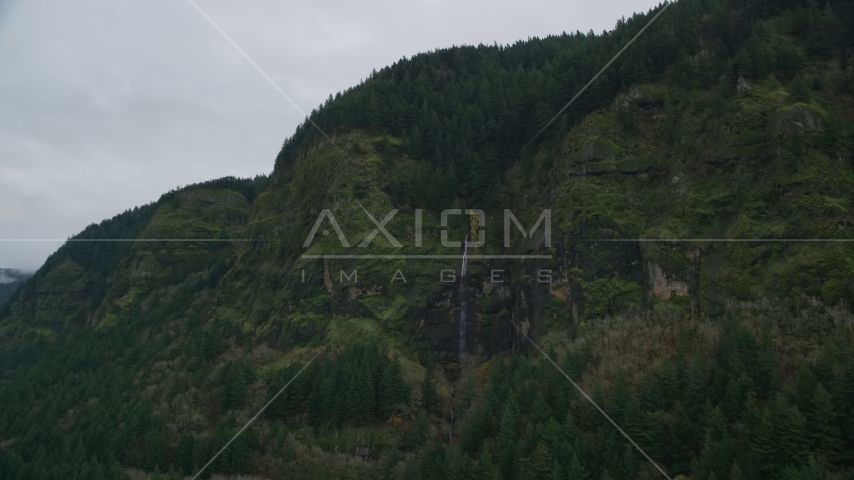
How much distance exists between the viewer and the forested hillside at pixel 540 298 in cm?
4222

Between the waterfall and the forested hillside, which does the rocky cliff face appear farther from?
the waterfall

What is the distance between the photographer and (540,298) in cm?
6144

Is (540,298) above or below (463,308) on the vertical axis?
above

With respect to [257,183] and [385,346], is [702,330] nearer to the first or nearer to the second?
[385,346]

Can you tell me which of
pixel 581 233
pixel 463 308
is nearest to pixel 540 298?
pixel 581 233

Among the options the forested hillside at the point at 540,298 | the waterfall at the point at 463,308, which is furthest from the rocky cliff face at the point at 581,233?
the waterfall at the point at 463,308

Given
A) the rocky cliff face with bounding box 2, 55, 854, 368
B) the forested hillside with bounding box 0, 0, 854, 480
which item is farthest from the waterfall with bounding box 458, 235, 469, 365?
the rocky cliff face with bounding box 2, 55, 854, 368

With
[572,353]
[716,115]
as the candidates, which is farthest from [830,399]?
[716,115]

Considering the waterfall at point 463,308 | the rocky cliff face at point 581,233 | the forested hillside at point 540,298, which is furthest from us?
the waterfall at point 463,308

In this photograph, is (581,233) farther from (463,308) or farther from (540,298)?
(463,308)

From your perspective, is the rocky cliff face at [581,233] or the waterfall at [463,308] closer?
the rocky cliff face at [581,233]

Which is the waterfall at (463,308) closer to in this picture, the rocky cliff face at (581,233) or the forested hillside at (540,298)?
the forested hillside at (540,298)

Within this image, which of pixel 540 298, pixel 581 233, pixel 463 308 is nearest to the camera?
pixel 581 233

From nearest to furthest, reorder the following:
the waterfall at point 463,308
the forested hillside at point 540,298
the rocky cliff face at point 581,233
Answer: the forested hillside at point 540,298, the rocky cliff face at point 581,233, the waterfall at point 463,308
